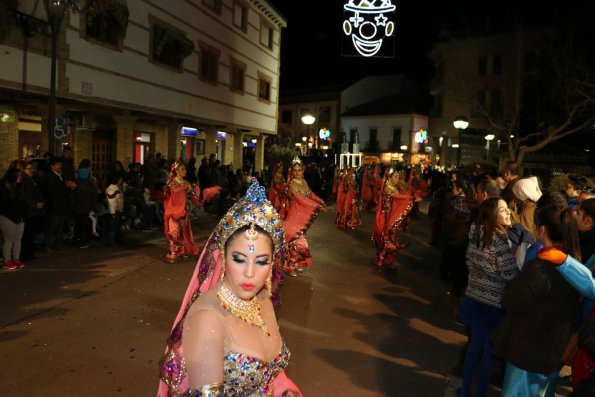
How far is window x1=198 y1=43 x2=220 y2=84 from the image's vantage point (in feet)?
65.2

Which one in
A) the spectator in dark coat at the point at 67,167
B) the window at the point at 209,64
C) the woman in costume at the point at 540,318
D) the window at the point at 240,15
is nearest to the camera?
the woman in costume at the point at 540,318

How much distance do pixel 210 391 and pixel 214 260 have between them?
2.13 feet

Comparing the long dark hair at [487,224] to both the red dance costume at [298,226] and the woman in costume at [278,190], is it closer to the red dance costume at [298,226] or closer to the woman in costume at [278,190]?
the red dance costume at [298,226]

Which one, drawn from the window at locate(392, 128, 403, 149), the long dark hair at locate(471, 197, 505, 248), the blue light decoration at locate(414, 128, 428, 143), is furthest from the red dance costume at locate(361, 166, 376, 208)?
the window at locate(392, 128, 403, 149)

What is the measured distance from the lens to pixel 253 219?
2314 mm

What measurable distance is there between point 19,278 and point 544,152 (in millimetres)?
30266

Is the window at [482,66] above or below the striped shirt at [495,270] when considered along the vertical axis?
above

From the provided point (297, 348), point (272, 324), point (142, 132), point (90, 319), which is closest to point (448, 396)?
point (297, 348)

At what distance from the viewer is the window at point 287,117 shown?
172ft

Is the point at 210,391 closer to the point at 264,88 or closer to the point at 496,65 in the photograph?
the point at 264,88

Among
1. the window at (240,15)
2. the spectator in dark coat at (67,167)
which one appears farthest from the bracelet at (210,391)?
the window at (240,15)

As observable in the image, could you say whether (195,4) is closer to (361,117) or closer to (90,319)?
(90,319)

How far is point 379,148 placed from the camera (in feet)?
160

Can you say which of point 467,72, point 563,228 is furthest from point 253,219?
point 467,72
